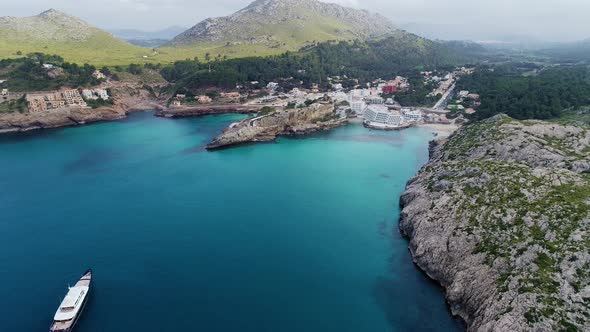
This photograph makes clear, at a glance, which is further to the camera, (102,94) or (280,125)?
(102,94)

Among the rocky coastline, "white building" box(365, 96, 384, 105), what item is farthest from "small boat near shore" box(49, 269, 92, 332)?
"white building" box(365, 96, 384, 105)

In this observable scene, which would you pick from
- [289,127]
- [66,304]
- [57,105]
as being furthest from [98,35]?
[66,304]

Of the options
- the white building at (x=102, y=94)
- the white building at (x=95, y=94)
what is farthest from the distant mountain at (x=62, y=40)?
the white building at (x=95, y=94)

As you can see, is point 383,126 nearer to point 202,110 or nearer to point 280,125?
point 280,125

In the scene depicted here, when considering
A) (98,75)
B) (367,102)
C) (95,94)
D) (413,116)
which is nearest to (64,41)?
(98,75)

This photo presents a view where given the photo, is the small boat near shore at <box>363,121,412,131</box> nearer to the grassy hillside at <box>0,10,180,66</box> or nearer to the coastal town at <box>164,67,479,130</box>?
the coastal town at <box>164,67,479,130</box>

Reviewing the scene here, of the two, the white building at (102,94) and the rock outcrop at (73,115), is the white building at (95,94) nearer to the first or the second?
the white building at (102,94)
